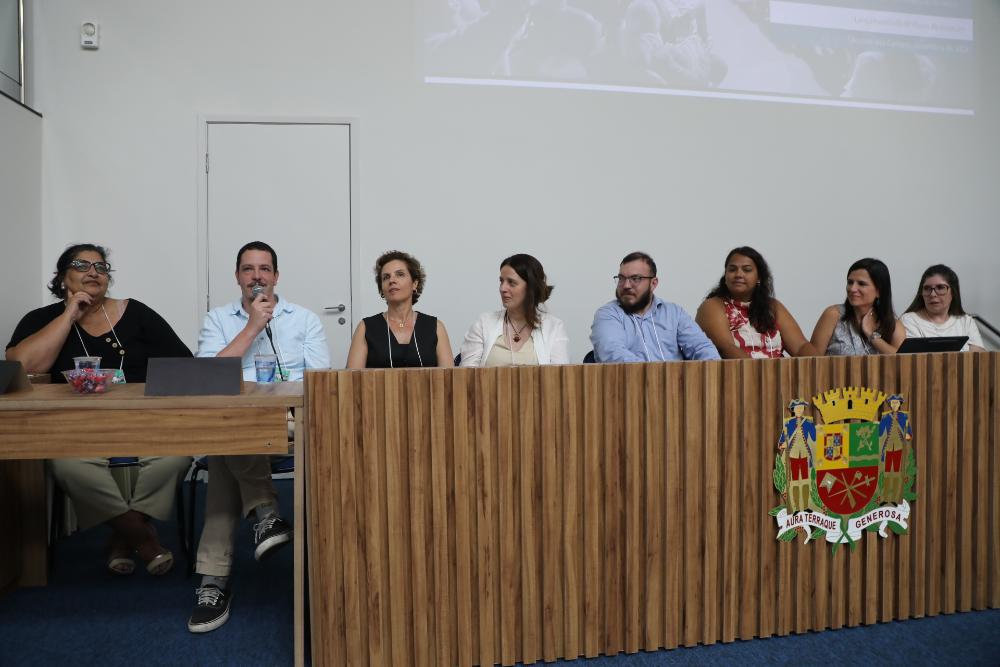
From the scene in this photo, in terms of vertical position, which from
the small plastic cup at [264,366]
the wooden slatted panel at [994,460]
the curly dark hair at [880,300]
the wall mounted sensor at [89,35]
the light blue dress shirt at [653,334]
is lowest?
the wooden slatted panel at [994,460]

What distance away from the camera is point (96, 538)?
2621mm

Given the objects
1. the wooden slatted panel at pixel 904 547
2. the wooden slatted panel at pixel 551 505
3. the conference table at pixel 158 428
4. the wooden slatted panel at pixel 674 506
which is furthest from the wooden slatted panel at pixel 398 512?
the wooden slatted panel at pixel 904 547

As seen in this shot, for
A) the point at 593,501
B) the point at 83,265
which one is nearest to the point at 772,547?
the point at 593,501

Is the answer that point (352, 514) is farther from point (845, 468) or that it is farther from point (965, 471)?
point (965, 471)

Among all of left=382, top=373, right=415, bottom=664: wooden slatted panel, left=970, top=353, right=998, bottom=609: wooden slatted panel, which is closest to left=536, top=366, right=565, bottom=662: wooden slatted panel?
left=382, top=373, right=415, bottom=664: wooden slatted panel

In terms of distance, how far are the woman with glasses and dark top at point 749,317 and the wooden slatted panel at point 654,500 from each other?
1.18 m

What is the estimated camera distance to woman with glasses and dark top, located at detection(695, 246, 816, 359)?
2.77 metres

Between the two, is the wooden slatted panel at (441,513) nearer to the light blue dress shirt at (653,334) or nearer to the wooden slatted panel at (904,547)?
the light blue dress shirt at (653,334)

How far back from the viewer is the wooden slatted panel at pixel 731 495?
1716mm

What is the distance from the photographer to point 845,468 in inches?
69.6

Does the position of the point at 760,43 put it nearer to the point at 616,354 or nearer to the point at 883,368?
the point at 616,354

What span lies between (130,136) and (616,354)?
2.88 m

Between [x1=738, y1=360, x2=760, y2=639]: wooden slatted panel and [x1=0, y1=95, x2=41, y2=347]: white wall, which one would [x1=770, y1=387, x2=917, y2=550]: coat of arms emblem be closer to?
[x1=738, y1=360, x2=760, y2=639]: wooden slatted panel

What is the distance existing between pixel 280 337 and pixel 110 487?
75 cm
